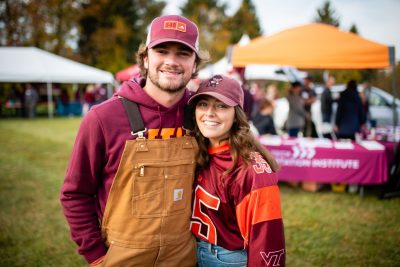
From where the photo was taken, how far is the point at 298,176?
5.41 metres

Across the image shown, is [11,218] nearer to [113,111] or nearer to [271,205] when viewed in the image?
[113,111]

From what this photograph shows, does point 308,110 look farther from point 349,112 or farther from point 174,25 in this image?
point 174,25

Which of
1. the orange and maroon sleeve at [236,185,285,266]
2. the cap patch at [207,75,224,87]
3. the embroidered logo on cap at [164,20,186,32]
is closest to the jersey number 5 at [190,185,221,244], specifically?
the orange and maroon sleeve at [236,185,285,266]

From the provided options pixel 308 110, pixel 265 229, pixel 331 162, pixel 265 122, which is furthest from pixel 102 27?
pixel 265 229

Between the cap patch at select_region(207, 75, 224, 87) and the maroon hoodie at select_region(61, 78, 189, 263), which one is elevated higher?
the cap patch at select_region(207, 75, 224, 87)

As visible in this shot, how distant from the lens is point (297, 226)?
13.9 ft

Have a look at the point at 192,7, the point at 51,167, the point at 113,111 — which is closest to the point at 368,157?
the point at 113,111

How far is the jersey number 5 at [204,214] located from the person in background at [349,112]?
578cm

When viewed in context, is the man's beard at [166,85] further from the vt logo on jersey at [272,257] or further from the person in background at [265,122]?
the person in background at [265,122]

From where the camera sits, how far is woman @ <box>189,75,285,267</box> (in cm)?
157

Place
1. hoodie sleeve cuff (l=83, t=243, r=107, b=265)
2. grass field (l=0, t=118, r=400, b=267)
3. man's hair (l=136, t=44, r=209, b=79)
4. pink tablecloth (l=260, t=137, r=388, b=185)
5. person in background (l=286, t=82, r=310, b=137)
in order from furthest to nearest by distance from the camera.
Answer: person in background (l=286, t=82, r=310, b=137) → pink tablecloth (l=260, t=137, r=388, b=185) → grass field (l=0, t=118, r=400, b=267) → man's hair (l=136, t=44, r=209, b=79) → hoodie sleeve cuff (l=83, t=243, r=107, b=265)

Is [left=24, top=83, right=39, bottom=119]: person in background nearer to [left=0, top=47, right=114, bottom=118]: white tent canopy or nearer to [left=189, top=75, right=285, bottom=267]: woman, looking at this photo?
[left=0, top=47, right=114, bottom=118]: white tent canopy

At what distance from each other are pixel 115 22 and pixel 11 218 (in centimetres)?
3384

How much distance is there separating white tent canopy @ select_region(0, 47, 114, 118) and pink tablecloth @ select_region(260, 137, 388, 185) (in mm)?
15346
